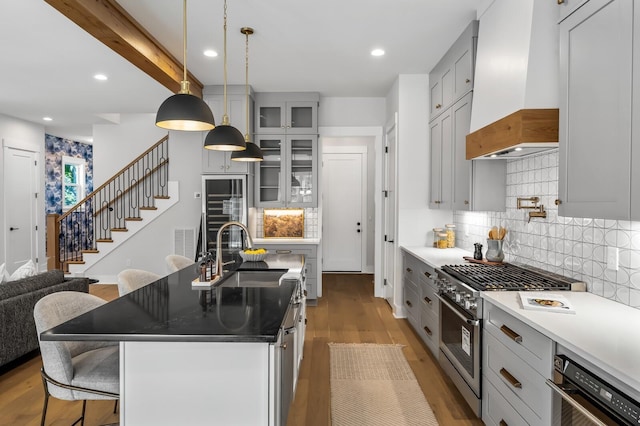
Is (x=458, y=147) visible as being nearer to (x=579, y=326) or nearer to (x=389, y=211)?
(x=389, y=211)

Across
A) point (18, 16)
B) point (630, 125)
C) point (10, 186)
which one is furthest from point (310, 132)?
point (10, 186)

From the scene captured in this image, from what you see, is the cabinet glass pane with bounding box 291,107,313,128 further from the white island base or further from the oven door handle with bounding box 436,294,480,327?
the white island base

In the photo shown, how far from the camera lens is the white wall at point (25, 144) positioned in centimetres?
654

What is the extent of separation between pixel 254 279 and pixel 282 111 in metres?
3.29

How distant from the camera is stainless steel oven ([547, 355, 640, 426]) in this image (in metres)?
1.23

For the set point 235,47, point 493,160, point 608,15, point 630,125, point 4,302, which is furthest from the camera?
point 235,47

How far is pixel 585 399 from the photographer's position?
142 centimetres

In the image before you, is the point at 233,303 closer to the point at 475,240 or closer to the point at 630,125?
the point at 630,125

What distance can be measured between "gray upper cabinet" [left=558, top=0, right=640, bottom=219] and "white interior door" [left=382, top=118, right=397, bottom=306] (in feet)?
9.57

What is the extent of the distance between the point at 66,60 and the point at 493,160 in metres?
4.41

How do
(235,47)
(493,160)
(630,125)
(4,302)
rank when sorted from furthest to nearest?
(235,47), (493,160), (4,302), (630,125)

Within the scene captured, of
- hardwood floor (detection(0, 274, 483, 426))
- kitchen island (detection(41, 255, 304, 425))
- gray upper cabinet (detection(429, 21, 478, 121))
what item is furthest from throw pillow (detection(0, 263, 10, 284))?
gray upper cabinet (detection(429, 21, 478, 121))

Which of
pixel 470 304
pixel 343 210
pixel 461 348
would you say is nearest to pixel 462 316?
pixel 470 304

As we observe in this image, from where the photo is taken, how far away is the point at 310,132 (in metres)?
5.40
